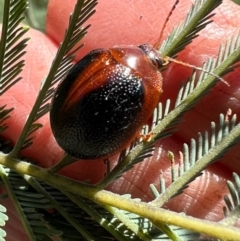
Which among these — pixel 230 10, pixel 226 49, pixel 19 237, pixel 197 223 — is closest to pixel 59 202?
pixel 197 223

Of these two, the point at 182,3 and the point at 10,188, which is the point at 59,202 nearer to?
the point at 10,188

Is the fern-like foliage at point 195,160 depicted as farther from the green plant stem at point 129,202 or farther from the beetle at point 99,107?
the beetle at point 99,107

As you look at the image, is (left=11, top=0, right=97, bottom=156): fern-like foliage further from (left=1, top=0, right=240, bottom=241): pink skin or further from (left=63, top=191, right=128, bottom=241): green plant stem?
(left=1, top=0, right=240, bottom=241): pink skin

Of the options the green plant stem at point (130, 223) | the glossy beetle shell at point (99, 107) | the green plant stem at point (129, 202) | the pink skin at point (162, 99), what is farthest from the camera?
the pink skin at point (162, 99)

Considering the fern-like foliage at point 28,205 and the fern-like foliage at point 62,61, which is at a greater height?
the fern-like foliage at point 62,61

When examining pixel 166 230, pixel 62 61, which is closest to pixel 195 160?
pixel 166 230

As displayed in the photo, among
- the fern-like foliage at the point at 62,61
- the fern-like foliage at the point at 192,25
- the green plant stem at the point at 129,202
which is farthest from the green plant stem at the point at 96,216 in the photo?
the fern-like foliage at the point at 192,25
